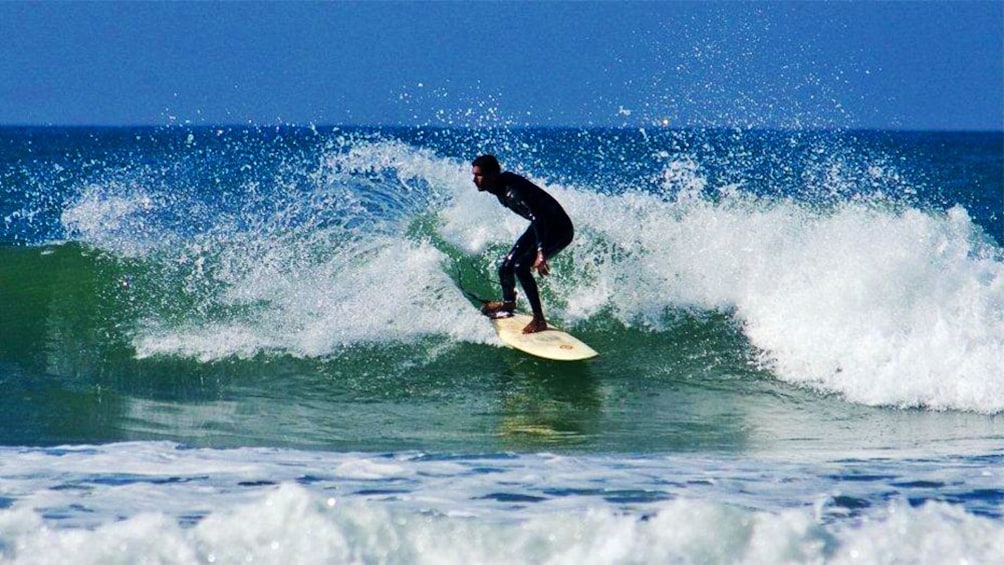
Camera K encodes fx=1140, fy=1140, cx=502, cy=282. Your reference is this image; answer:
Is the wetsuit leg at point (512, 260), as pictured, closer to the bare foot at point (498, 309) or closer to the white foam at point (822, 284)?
the bare foot at point (498, 309)

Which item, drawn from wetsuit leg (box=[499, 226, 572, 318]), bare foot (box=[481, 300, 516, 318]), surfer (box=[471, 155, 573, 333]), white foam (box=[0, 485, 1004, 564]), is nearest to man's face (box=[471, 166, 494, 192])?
surfer (box=[471, 155, 573, 333])

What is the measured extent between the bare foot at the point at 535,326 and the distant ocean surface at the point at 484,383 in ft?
0.90

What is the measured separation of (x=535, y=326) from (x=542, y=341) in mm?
135

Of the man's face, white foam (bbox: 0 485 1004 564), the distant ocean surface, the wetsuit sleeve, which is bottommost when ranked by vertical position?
white foam (bbox: 0 485 1004 564)

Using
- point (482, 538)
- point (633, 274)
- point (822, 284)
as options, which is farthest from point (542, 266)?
A: point (482, 538)

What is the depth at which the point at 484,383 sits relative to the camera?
28.6ft

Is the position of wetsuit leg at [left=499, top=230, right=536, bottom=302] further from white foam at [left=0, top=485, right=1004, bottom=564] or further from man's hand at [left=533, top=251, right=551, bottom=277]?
white foam at [left=0, top=485, right=1004, bottom=564]

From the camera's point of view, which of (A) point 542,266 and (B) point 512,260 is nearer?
(A) point 542,266

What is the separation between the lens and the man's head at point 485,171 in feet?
27.8

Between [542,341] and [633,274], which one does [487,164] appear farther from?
[633,274]

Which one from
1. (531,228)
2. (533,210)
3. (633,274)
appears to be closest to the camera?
(533,210)

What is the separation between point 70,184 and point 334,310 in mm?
26331

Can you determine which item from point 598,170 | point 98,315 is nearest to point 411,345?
point 98,315

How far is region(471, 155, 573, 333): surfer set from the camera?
8.56 metres
